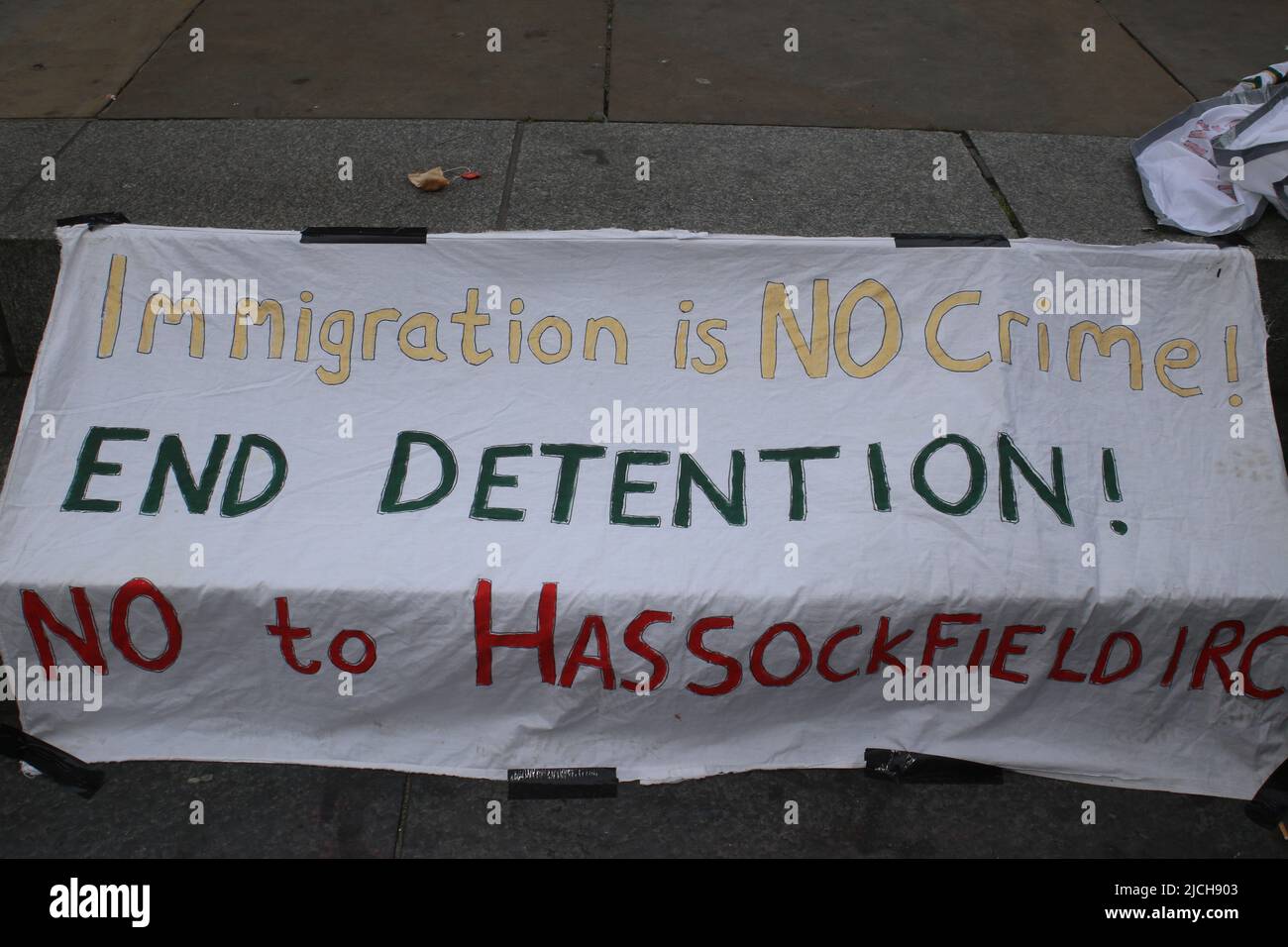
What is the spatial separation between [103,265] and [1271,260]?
Answer: 10.9 feet

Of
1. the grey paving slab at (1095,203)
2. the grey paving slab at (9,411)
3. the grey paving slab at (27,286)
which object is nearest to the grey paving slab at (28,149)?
the grey paving slab at (27,286)

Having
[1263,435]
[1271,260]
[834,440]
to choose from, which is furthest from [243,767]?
[1271,260]

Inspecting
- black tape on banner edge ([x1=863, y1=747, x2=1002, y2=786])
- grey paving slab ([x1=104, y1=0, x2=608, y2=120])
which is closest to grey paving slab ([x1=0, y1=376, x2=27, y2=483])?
grey paving slab ([x1=104, y1=0, x2=608, y2=120])

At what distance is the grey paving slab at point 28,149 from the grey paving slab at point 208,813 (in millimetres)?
2023

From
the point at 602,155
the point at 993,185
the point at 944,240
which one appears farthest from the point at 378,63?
the point at 944,240

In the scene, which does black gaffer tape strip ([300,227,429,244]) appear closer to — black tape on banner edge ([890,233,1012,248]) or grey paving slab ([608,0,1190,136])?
black tape on banner edge ([890,233,1012,248])

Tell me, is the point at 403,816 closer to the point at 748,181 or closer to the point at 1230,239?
the point at 748,181

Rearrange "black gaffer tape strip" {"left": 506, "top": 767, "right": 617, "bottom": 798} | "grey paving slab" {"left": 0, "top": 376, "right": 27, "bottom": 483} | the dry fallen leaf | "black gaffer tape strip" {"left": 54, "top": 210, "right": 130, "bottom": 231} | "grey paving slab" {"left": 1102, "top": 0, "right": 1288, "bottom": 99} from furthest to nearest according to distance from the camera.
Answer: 1. "grey paving slab" {"left": 1102, "top": 0, "right": 1288, "bottom": 99}
2. the dry fallen leaf
3. "grey paving slab" {"left": 0, "top": 376, "right": 27, "bottom": 483}
4. "black gaffer tape strip" {"left": 54, "top": 210, "right": 130, "bottom": 231}
5. "black gaffer tape strip" {"left": 506, "top": 767, "right": 617, "bottom": 798}

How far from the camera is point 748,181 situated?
3678mm

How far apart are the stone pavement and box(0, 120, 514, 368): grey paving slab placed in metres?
0.01

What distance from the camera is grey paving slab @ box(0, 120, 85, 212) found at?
11.7 feet

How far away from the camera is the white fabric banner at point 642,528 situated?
7.52 ft

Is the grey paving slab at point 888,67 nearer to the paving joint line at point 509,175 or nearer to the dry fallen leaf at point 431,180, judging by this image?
the paving joint line at point 509,175
